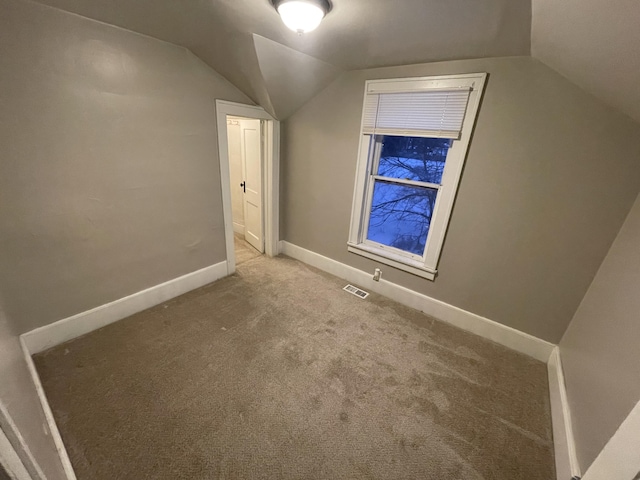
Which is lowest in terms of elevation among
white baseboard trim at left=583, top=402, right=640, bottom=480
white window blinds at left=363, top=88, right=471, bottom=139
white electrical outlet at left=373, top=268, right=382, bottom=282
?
white electrical outlet at left=373, top=268, right=382, bottom=282

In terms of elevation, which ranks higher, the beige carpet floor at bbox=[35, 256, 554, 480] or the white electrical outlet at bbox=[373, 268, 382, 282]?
→ the white electrical outlet at bbox=[373, 268, 382, 282]

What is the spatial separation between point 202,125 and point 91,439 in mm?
2335

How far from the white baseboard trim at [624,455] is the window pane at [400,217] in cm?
186

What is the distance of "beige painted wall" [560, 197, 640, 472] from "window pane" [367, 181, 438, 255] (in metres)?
1.21

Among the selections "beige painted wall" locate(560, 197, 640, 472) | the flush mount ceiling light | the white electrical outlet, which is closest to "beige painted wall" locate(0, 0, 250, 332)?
the flush mount ceiling light

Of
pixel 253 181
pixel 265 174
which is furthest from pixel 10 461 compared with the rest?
pixel 253 181

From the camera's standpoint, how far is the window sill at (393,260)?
245cm

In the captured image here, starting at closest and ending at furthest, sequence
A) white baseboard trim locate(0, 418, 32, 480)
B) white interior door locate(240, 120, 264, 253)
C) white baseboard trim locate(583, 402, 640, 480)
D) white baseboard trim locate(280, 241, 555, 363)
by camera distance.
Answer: white baseboard trim locate(0, 418, 32, 480), white baseboard trim locate(583, 402, 640, 480), white baseboard trim locate(280, 241, 555, 363), white interior door locate(240, 120, 264, 253)

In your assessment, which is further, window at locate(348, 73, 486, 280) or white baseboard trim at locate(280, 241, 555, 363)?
white baseboard trim at locate(280, 241, 555, 363)

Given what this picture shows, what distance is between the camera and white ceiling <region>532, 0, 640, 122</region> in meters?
0.83

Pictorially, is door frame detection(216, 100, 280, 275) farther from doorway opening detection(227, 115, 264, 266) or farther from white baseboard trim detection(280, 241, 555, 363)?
white baseboard trim detection(280, 241, 555, 363)

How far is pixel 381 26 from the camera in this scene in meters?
1.52

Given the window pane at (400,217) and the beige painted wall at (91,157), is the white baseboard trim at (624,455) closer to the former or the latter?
the window pane at (400,217)

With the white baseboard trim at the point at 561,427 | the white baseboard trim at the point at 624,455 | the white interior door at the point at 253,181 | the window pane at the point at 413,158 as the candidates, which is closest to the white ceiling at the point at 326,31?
the window pane at the point at 413,158
